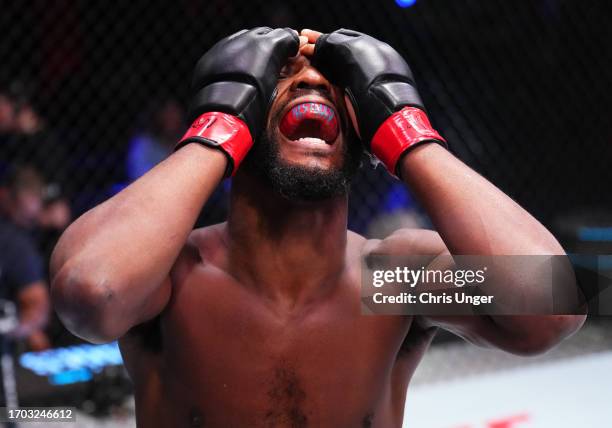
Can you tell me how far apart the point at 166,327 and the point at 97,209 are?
196 mm

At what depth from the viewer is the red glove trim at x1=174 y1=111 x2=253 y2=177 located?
0.94 meters

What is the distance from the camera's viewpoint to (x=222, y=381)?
0.98m

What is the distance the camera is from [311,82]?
1034 mm

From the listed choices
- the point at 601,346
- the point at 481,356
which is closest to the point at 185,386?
the point at 481,356

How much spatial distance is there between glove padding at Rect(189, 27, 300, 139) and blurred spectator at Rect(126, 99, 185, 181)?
70.9 inches

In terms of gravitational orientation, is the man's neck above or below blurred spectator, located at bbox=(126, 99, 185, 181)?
above

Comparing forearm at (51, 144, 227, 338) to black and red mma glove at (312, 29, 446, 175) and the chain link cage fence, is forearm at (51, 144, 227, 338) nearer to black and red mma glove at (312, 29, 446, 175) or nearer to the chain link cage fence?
black and red mma glove at (312, 29, 446, 175)

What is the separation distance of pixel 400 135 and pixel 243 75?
228 millimetres

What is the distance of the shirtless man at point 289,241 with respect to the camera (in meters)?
0.91

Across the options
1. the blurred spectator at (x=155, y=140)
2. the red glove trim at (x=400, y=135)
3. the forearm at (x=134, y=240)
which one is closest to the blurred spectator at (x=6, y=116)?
the blurred spectator at (x=155, y=140)

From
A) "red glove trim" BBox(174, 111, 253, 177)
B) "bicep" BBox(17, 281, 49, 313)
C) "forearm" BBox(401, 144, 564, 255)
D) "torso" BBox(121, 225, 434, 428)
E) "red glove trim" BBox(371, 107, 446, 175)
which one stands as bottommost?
"bicep" BBox(17, 281, 49, 313)

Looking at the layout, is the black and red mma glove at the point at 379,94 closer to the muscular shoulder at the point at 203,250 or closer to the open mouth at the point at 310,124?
the open mouth at the point at 310,124

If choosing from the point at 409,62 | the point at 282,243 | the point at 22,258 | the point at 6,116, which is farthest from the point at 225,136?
the point at 409,62

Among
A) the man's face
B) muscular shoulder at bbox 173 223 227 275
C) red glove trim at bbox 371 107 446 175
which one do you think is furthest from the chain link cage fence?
red glove trim at bbox 371 107 446 175
